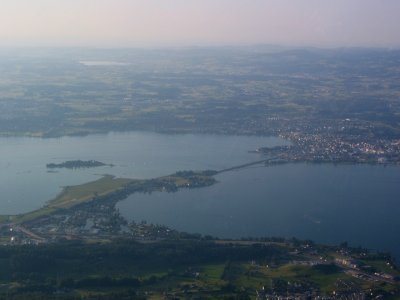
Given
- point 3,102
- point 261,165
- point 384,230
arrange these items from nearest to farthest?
point 384,230 → point 261,165 → point 3,102

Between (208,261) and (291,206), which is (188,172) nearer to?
(291,206)

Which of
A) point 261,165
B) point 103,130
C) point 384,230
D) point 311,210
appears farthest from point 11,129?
point 384,230

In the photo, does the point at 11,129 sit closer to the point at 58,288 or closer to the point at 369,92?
the point at 58,288

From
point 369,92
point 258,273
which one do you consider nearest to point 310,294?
point 258,273

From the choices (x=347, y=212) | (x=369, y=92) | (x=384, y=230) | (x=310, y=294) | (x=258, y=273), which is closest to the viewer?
(x=310, y=294)

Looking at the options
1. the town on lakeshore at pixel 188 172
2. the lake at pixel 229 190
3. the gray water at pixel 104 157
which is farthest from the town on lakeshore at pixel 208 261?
the gray water at pixel 104 157

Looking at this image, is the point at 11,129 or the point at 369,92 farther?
the point at 369,92

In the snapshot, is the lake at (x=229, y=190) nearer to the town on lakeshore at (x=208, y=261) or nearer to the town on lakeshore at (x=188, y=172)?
the town on lakeshore at (x=188, y=172)
